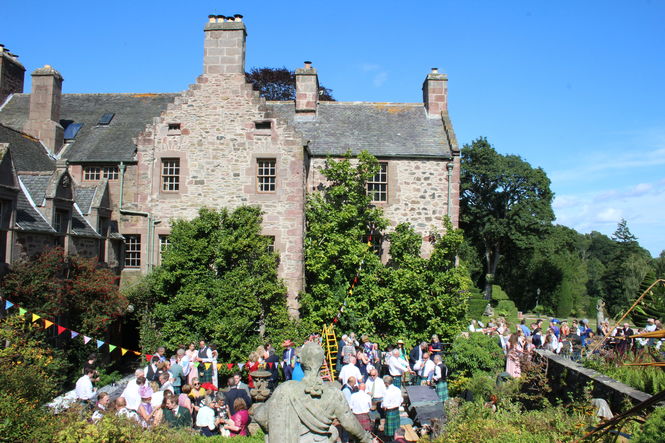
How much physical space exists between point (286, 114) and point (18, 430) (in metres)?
18.2

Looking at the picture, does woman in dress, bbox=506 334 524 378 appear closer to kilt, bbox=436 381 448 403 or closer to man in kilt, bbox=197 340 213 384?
kilt, bbox=436 381 448 403

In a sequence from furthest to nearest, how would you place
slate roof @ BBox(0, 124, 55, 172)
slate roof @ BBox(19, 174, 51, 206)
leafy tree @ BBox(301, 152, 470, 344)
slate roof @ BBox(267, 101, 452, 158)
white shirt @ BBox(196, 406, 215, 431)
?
slate roof @ BBox(267, 101, 452, 158)
leafy tree @ BBox(301, 152, 470, 344)
slate roof @ BBox(0, 124, 55, 172)
slate roof @ BBox(19, 174, 51, 206)
white shirt @ BBox(196, 406, 215, 431)

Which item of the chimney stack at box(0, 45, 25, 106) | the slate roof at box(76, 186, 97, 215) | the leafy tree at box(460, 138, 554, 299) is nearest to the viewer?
the slate roof at box(76, 186, 97, 215)

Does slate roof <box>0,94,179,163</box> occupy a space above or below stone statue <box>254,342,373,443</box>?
above

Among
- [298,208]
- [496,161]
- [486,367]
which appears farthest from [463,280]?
[496,161]

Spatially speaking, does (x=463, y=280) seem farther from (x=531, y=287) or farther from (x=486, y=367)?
(x=531, y=287)

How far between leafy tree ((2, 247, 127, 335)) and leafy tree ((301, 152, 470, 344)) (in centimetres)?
653

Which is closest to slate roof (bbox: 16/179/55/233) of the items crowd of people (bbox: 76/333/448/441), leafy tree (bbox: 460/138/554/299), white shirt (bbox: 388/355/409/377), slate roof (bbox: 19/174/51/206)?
slate roof (bbox: 19/174/51/206)

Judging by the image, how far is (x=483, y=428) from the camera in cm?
909

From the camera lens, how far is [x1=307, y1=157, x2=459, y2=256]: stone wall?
70.1 feet

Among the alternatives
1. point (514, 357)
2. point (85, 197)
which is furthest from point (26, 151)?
point (514, 357)

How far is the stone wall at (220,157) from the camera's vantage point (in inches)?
795

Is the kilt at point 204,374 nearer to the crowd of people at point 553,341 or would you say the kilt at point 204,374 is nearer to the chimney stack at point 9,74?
the crowd of people at point 553,341

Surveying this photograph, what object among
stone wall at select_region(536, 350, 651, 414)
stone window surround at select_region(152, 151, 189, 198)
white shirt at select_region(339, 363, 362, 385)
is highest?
stone window surround at select_region(152, 151, 189, 198)
